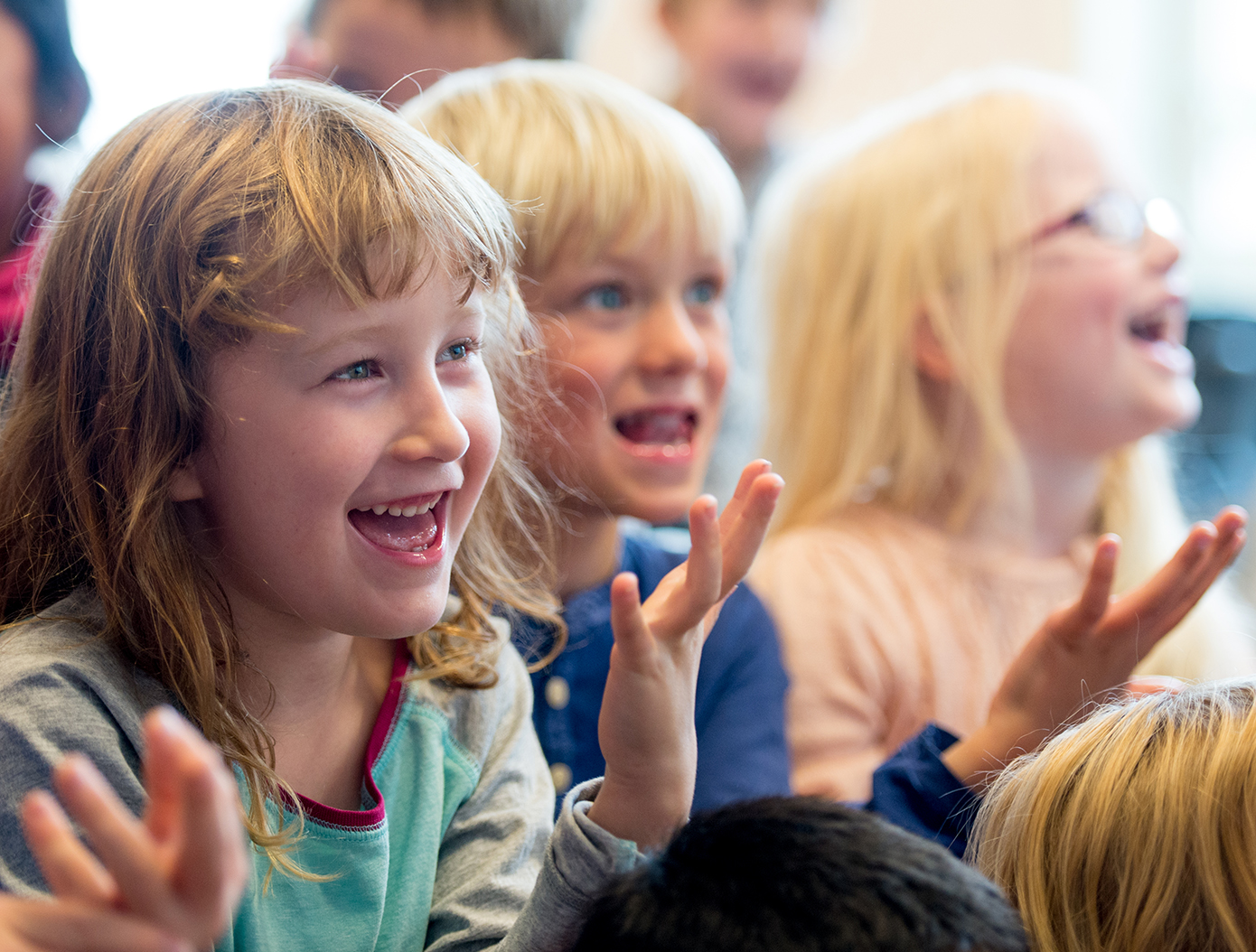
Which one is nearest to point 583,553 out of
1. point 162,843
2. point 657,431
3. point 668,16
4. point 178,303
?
point 657,431

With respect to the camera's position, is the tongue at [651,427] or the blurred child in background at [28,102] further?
the blurred child in background at [28,102]

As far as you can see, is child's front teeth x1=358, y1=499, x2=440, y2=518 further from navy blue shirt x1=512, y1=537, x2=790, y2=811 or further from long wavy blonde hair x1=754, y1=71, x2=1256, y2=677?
long wavy blonde hair x1=754, y1=71, x2=1256, y2=677

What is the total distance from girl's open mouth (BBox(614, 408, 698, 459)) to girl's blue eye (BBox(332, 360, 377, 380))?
363 millimetres

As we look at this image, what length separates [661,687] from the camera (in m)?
0.68

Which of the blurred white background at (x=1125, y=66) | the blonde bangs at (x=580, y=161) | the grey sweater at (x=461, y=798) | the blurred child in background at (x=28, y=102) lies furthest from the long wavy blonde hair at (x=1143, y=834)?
the blurred white background at (x=1125, y=66)

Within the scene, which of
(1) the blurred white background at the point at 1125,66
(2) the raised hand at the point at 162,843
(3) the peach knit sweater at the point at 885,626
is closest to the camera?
(2) the raised hand at the point at 162,843

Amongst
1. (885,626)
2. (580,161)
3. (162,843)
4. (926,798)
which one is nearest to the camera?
(162,843)

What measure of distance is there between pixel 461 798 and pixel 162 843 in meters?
0.38

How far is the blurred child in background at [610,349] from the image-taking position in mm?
950

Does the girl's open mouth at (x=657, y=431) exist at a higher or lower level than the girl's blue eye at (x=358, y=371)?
lower

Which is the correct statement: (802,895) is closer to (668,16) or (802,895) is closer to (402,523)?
(402,523)

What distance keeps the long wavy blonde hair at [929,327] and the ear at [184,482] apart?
0.70 meters

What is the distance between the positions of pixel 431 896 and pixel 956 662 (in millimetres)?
560

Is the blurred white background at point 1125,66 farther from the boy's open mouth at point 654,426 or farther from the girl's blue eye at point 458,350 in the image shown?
the girl's blue eye at point 458,350
